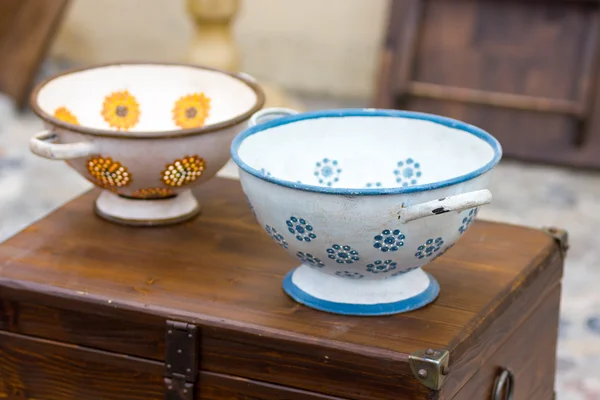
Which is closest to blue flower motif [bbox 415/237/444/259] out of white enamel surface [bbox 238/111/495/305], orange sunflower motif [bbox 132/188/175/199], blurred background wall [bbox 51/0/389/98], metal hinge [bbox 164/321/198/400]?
white enamel surface [bbox 238/111/495/305]

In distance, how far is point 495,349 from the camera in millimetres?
1102

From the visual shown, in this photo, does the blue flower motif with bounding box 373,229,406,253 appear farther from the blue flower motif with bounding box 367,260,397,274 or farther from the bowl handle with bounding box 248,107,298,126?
the bowl handle with bounding box 248,107,298,126

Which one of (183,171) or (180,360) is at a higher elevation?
(183,171)

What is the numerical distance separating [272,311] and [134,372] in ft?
0.57

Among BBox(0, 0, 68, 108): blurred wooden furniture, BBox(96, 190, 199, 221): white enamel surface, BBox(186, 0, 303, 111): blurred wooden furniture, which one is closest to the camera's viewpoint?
BBox(96, 190, 199, 221): white enamel surface

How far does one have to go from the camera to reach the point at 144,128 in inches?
54.1

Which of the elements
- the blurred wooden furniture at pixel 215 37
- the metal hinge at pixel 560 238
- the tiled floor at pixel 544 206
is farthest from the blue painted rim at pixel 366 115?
the blurred wooden furniture at pixel 215 37

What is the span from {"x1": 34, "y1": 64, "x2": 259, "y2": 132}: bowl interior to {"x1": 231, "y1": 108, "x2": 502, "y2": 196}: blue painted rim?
199 millimetres

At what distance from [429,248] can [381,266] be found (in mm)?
50

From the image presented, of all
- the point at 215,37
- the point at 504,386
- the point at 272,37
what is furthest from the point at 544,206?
the point at 504,386

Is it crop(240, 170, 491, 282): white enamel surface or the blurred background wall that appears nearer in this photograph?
crop(240, 170, 491, 282): white enamel surface

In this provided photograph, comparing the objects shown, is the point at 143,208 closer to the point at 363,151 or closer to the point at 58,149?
the point at 58,149

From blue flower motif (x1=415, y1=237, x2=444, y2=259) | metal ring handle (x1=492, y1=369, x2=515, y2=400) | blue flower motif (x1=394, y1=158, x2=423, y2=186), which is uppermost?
blue flower motif (x1=394, y1=158, x2=423, y2=186)

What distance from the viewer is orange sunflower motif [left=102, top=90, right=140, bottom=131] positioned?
4.47 feet
